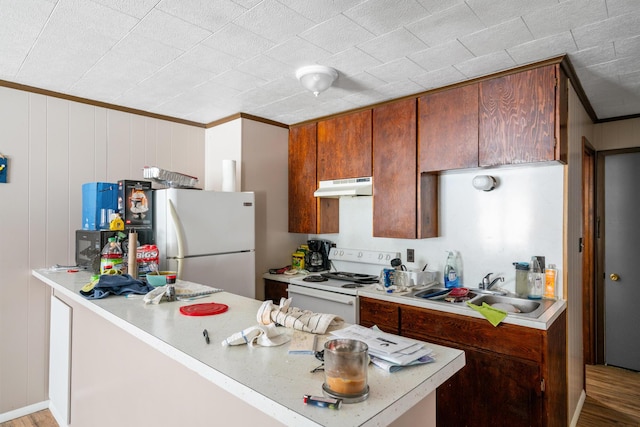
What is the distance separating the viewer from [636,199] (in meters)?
3.27

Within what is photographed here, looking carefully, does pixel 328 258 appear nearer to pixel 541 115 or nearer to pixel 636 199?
pixel 541 115

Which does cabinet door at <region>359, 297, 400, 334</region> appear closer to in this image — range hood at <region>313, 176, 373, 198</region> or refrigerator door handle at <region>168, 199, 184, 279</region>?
range hood at <region>313, 176, 373, 198</region>

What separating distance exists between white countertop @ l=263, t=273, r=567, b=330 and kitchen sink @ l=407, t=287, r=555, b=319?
5cm

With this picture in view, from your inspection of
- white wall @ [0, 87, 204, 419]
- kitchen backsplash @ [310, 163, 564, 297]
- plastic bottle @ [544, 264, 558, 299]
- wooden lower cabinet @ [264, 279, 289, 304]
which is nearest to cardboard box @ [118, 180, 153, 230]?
white wall @ [0, 87, 204, 419]

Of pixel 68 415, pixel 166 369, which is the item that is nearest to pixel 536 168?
pixel 166 369

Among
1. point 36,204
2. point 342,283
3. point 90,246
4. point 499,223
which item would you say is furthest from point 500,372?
point 36,204

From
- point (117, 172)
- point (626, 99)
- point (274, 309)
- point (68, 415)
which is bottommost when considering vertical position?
point (68, 415)

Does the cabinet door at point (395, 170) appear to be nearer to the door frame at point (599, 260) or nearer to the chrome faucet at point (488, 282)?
the chrome faucet at point (488, 282)

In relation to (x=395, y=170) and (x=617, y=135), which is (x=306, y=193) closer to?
(x=395, y=170)

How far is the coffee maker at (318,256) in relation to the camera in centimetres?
360

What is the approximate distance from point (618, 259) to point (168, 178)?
3.93 meters

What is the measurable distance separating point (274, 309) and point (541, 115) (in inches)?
76.3

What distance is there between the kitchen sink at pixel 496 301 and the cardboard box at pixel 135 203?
6.42 feet

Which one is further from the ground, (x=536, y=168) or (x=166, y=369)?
(x=536, y=168)
